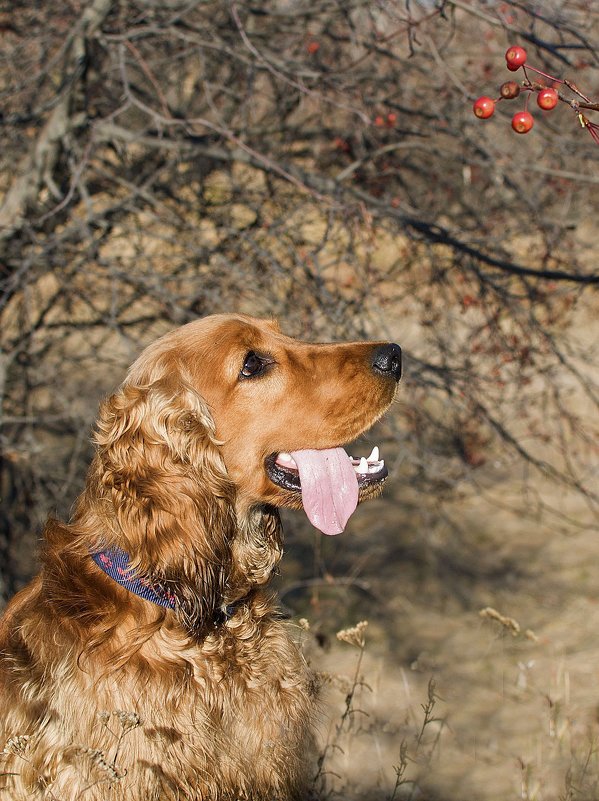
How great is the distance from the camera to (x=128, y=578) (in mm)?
2668

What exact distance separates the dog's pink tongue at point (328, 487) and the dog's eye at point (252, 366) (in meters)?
0.30

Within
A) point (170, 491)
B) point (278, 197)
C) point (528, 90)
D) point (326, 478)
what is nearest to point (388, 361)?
point (326, 478)

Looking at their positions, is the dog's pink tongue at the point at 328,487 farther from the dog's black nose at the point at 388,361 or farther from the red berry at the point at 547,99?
the red berry at the point at 547,99

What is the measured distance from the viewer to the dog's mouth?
9.86 feet

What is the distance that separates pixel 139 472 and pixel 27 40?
11.0 ft

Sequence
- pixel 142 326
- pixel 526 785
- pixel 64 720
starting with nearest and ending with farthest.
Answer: pixel 64 720
pixel 526 785
pixel 142 326

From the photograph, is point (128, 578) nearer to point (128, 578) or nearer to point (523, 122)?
point (128, 578)

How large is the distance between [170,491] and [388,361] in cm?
85

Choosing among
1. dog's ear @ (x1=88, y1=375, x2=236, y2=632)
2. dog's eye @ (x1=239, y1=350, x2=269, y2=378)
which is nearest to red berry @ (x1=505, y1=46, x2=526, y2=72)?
dog's eye @ (x1=239, y1=350, x2=269, y2=378)

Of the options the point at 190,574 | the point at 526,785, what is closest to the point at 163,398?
the point at 190,574

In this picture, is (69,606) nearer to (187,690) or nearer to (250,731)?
(187,690)

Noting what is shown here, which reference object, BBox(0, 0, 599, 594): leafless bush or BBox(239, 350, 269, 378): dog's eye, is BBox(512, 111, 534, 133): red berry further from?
BBox(0, 0, 599, 594): leafless bush

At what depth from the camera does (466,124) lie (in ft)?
17.4

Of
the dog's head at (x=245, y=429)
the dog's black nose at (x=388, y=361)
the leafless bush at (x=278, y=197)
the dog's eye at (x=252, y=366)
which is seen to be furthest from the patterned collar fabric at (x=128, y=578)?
the leafless bush at (x=278, y=197)
